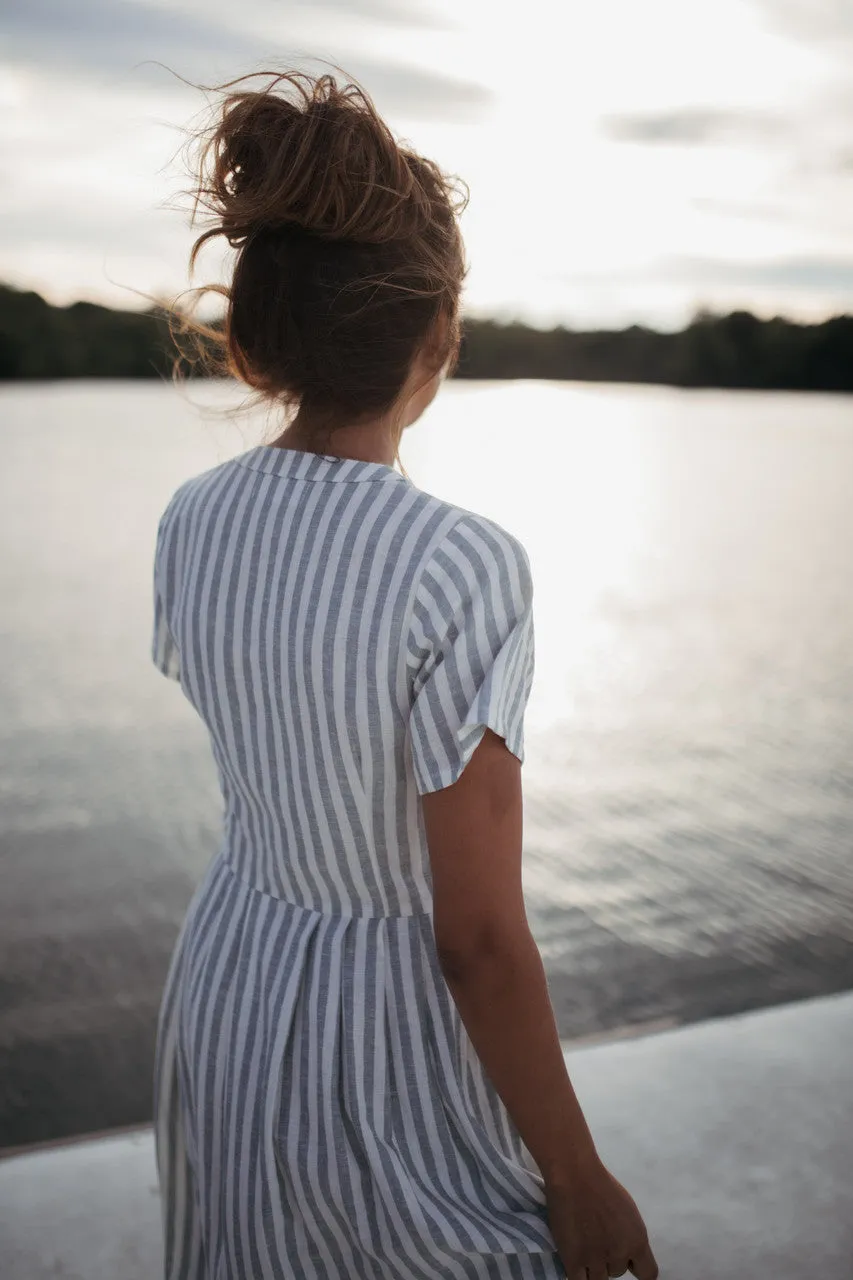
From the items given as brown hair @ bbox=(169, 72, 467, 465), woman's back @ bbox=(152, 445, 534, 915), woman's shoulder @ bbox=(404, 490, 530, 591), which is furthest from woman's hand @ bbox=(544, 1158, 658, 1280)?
brown hair @ bbox=(169, 72, 467, 465)

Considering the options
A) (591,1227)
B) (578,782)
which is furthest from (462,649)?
(578,782)

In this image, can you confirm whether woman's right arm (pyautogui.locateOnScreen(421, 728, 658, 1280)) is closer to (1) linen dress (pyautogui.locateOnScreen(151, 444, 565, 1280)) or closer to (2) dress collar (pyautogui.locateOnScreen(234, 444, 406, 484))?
(1) linen dress (pyautogui.locateOnScreen(151, 444, 565, 1280))

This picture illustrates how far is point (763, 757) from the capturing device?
4172mm

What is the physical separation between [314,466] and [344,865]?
31cm

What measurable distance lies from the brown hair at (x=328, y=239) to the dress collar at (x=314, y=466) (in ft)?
0.11

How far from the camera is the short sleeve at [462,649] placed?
75 cm

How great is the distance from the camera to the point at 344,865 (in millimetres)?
859

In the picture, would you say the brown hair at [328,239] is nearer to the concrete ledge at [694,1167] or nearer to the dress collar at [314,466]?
the dress collar at [314,466]

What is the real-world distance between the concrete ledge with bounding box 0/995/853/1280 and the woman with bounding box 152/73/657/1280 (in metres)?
0.77

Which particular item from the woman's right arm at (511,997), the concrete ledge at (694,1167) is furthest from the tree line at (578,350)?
the woman's right arm at (511,997)

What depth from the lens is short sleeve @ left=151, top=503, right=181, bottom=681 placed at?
100 cm

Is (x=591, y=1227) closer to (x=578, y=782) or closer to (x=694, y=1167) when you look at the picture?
(x=694, y=1167)


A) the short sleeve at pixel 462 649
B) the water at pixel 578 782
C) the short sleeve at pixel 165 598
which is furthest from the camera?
the water at pixel 578 782

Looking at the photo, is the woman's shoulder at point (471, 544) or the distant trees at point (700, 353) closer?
the woman's shoulder at point (471, 544)
